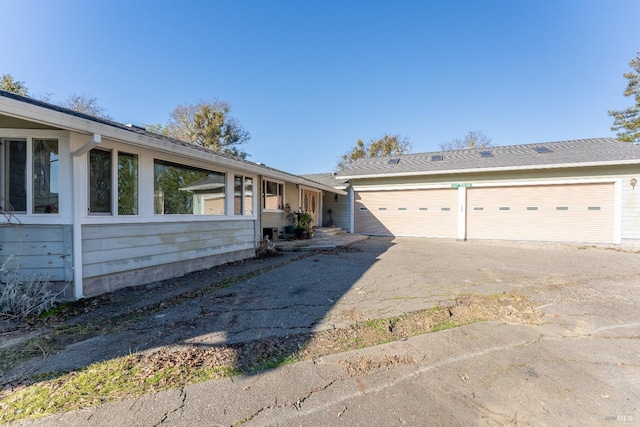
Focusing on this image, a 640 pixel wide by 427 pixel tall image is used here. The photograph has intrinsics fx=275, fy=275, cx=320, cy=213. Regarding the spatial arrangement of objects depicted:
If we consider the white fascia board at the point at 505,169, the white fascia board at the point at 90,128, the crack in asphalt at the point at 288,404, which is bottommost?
the crack in asphalt at the point at 288,404

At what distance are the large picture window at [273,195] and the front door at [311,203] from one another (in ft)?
5.90

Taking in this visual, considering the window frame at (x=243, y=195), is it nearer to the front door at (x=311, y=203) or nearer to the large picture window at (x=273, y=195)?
the large picture window at (x=273, y=195)

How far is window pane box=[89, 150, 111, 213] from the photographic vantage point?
4309mm

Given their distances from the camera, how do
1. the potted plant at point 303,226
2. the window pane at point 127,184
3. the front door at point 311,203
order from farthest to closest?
the front door at point 311,203
the potted plant at point 303,226
the window pane at point 127,184

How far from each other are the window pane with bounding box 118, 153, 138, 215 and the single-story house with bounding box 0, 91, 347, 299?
0.02m

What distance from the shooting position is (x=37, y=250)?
13.0ft

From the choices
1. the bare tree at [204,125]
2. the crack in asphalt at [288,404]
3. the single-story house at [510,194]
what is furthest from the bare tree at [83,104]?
the crack in asphalt at [288,404]

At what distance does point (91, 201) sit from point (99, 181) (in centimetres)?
36

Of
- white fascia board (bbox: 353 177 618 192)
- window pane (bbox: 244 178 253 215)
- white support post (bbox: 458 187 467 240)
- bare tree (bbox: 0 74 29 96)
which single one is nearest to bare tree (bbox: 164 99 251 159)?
bare tree (bbox: 0 74 29 96)

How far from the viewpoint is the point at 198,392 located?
6.80ft

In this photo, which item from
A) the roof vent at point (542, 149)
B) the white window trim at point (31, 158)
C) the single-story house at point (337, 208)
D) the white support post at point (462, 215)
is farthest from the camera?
the single-story house at point (337, 208)

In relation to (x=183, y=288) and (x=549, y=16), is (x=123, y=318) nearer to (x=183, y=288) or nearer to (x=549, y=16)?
(x=183, y=288)

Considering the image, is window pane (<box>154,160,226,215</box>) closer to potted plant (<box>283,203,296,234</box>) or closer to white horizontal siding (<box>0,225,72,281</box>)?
white horizontal siding (<box>0,225,72,281</box>)

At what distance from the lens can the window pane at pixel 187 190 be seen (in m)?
5.41
